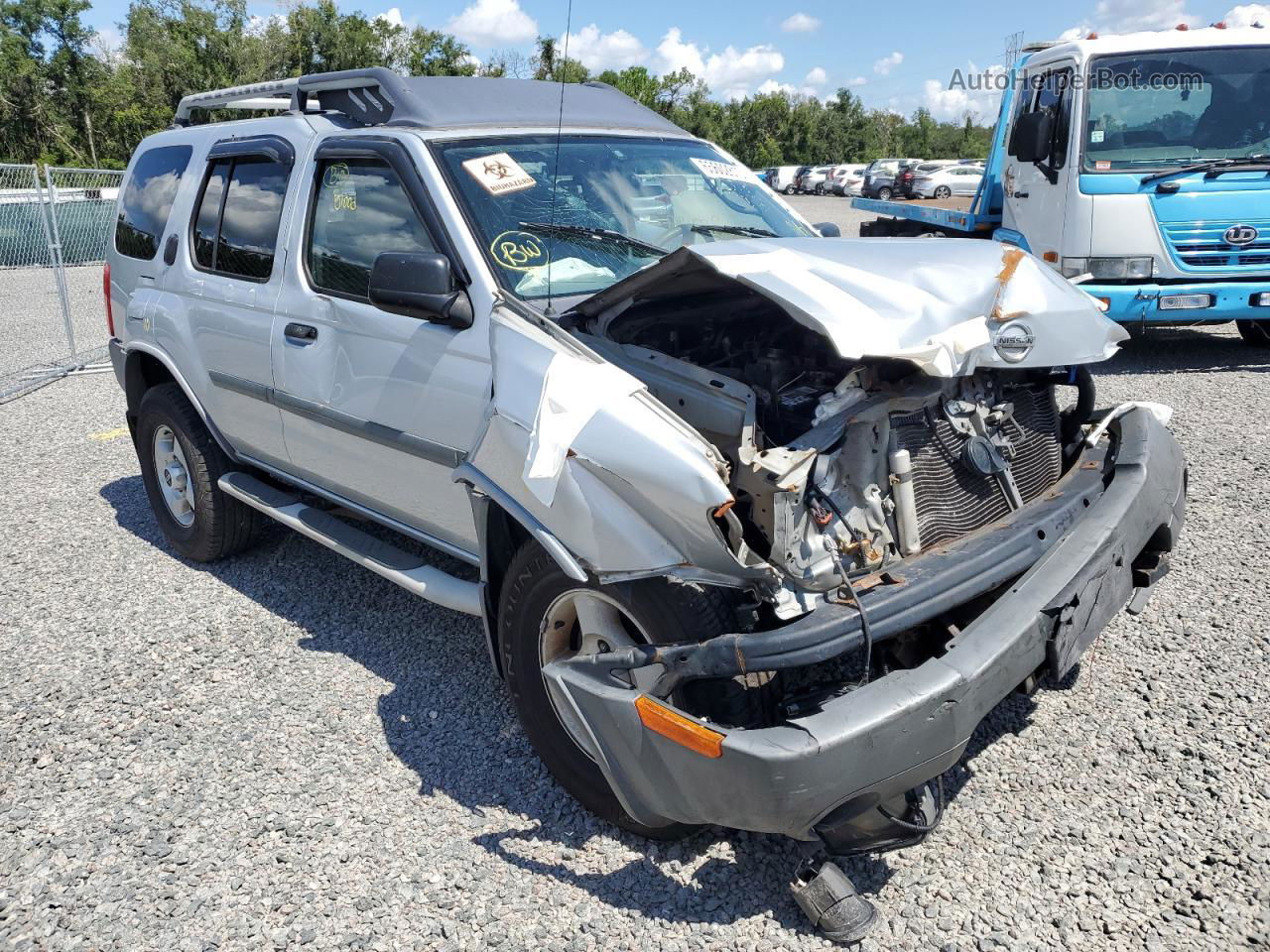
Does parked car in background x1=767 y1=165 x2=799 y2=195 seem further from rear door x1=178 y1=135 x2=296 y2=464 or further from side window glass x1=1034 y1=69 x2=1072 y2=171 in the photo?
rear door x1=178 y1=135 x2=296 y2=464

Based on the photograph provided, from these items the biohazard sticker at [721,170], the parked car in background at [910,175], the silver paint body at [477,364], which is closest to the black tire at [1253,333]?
the biohazard sticker at [721,170]

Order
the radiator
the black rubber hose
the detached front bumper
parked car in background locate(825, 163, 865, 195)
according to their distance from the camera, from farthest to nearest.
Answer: parked car in background locate(825, 163, 865, 195), the black rubber hose, the radiator, the detached front bumper

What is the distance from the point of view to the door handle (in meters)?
3.91

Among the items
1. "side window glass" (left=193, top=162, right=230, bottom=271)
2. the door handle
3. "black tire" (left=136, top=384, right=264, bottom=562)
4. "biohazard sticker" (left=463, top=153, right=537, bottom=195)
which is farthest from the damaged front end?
"black tire" (left=136, top=384, right=264, bottom=562)

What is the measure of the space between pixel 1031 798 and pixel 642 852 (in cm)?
119

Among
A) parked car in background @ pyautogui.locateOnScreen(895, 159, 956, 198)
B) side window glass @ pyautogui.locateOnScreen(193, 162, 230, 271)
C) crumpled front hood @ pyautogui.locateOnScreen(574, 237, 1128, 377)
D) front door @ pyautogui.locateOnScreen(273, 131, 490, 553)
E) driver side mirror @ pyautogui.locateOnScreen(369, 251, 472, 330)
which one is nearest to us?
crumpled front hood @ pyautogui.locateOnScreen(574, 237, 1128, 377)

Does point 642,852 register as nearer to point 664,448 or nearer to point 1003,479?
point 664,448

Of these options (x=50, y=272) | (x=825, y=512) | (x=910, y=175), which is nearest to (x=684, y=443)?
(x=825, y=512)

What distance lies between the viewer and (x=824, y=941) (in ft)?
8.27

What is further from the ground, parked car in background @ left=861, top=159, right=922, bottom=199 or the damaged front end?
the damaged front end

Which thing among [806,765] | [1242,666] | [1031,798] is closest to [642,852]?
[806,765]

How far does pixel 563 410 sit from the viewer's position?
2.53 metres

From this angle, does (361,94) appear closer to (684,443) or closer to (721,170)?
(721,170)

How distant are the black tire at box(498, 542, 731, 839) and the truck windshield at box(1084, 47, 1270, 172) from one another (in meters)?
6.91
